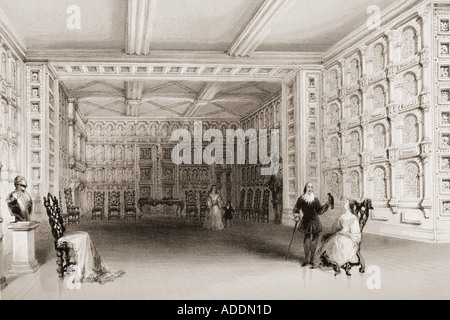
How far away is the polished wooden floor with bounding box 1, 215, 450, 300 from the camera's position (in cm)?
493

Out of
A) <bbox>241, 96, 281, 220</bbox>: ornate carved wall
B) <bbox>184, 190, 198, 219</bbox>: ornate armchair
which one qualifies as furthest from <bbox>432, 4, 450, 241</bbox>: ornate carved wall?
<bbox>184, 190, 198, 219</bbox>: ornate armchair

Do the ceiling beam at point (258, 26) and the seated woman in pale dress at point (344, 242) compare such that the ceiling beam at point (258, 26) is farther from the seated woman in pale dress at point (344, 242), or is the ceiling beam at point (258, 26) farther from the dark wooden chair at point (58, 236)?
the dark wooden chair at point (58, 236)

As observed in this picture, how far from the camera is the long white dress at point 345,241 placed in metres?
5.87

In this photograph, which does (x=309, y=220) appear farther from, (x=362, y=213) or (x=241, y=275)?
(x=241, y=275)

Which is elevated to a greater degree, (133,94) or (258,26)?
(258,26)

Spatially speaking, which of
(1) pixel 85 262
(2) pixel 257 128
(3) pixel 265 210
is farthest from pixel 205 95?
(1) pixel 85 262

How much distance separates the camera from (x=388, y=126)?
31.3 feet

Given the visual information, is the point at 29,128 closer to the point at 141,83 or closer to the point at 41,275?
the point at 141,83

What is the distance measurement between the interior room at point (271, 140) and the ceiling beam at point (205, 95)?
0.35 feet

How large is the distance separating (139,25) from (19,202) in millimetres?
4682

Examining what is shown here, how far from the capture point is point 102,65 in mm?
11844

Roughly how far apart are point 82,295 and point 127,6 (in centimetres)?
556
